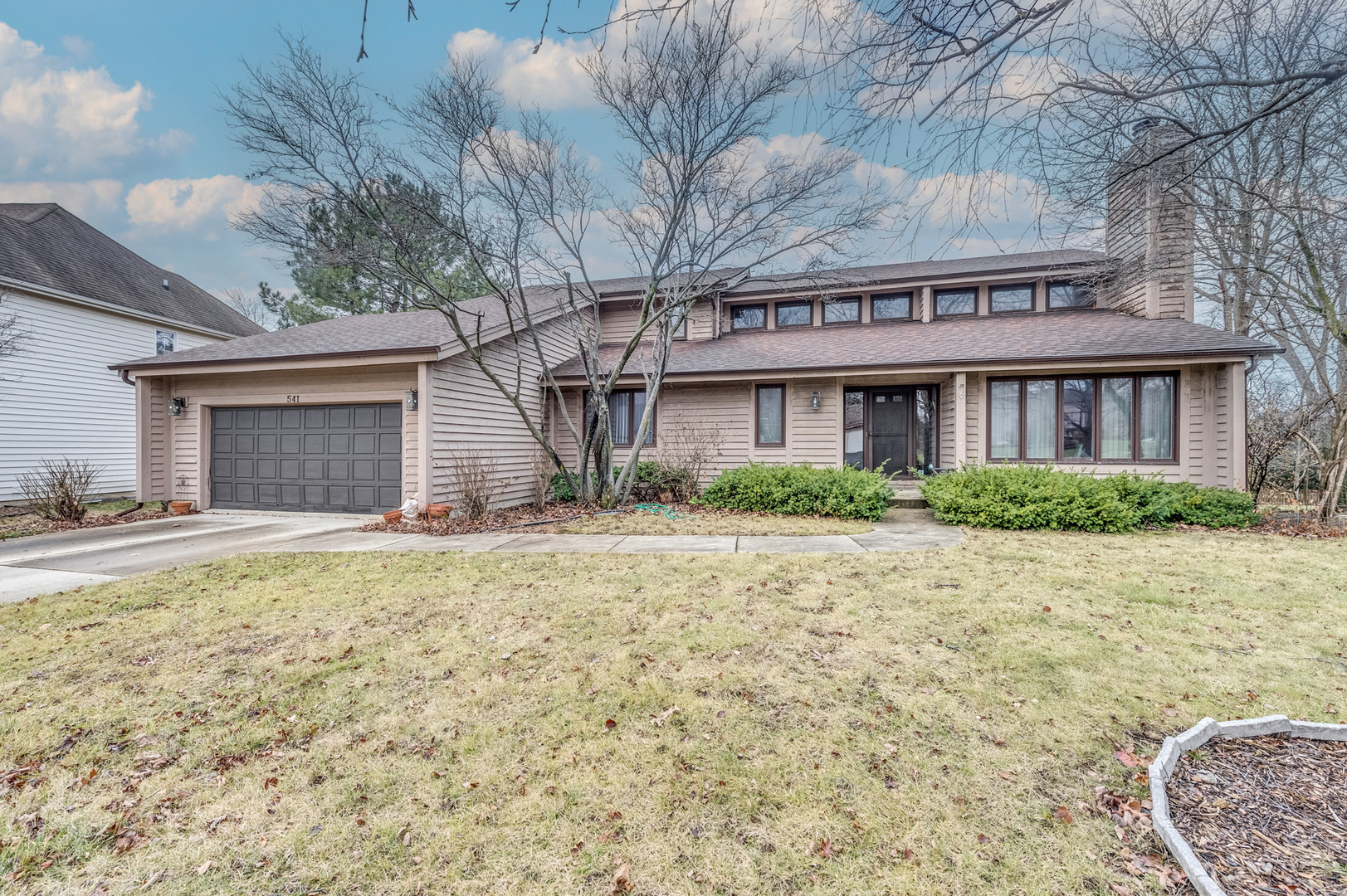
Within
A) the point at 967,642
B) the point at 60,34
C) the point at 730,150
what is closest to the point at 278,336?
the point at 60,34

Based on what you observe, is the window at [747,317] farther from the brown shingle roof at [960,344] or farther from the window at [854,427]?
the window at [854,427]

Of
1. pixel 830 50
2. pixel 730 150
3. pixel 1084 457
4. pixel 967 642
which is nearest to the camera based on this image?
pixel 830 50

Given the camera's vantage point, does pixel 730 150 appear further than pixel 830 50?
Yes

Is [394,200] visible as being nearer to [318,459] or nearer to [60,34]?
[318,459]

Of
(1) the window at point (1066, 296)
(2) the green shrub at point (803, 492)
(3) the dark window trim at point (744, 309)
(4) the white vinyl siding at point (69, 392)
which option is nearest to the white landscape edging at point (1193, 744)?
(2) the green shrub at point (803, 492)

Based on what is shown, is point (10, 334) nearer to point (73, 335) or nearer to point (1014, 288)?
point (73, 335)

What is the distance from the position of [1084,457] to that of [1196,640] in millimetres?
7360

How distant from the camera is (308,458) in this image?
385 inches

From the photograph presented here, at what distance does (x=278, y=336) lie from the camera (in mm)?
11078

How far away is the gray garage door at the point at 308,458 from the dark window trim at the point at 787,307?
8.59 metres

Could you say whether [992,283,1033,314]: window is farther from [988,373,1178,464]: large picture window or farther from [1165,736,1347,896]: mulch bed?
[1165,736,1347,896]: mulch bed

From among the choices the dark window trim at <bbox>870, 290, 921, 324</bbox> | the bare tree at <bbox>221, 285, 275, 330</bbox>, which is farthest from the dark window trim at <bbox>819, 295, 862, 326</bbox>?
the bare tree at <bbox>221, 285, 275, 330</bbox>

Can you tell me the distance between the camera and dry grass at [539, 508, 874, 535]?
7488 mm

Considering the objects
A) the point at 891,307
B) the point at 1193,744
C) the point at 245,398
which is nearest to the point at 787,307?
the point at 891,307
